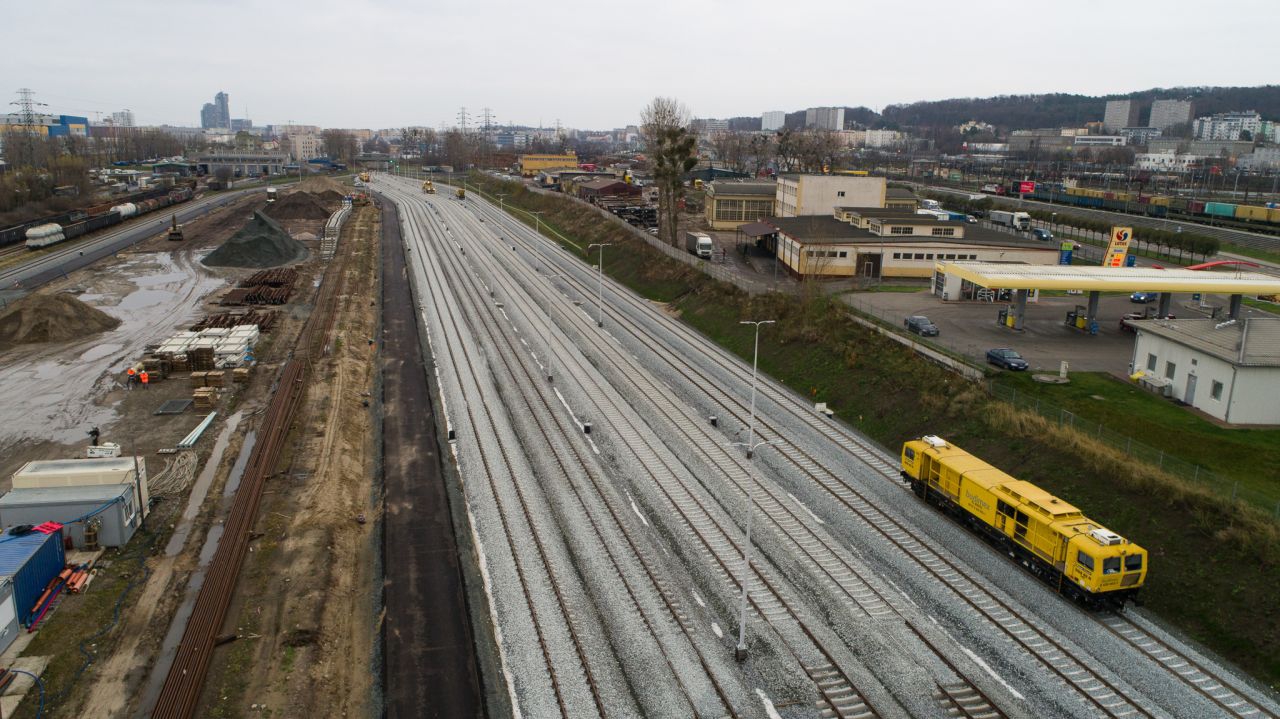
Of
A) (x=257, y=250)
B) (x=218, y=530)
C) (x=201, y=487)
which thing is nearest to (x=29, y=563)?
(x=218, y=530)

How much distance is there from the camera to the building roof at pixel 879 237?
242 feet

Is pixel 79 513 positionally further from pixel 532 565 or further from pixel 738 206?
pixel 738 206

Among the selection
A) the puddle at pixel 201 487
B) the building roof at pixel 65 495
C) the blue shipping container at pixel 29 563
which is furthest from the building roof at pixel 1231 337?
the blue shipping container at pixel 29 563

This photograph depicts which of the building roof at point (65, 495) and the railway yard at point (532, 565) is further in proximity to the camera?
the building roof at point (65, 495)

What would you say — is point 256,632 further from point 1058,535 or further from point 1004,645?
point 1058,535

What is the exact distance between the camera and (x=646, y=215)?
115m

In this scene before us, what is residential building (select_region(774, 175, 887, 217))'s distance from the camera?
94.5m

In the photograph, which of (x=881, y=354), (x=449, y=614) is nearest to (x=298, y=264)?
(x=881, y=354)

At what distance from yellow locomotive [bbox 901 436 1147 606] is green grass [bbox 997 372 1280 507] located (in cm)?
839

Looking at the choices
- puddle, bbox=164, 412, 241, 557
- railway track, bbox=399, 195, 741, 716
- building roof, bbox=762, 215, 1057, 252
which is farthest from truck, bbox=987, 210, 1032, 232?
puddle, bbox=164, 412, 241, 557

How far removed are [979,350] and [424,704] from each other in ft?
131

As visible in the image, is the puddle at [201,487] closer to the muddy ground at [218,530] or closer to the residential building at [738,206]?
the muddy ground at [218,530]

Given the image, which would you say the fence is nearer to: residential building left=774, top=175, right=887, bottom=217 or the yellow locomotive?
the yellow locomotive

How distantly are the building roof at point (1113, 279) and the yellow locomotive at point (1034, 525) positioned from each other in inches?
892
